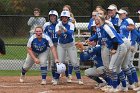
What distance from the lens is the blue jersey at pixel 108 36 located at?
1034 cm

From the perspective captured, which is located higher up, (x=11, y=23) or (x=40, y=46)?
(x=11, y=23)

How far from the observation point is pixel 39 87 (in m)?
11.5

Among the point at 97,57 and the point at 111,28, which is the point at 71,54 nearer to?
the point at 97,57

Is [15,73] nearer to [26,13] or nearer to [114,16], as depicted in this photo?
[26,13]

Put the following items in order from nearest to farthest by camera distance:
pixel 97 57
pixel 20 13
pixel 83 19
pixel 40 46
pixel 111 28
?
pixel 111 28, pixel 97 57, pixel 40 46, pixel 83 19, pixel 20 13

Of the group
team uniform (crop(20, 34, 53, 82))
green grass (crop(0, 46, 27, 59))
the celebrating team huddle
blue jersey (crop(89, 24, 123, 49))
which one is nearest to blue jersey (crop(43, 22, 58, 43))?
the celebrating team huddle

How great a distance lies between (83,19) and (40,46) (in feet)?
13.8

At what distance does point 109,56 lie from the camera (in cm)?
1075

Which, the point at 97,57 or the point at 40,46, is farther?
the point at 40,46

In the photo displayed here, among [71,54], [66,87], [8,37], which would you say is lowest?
[66,87]

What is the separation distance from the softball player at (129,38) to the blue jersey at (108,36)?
0.46 metres

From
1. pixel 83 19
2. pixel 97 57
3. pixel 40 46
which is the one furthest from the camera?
pixel 83 19

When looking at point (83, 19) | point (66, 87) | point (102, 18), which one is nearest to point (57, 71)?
point (66, 87)

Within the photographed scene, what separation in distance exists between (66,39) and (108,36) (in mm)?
1911
